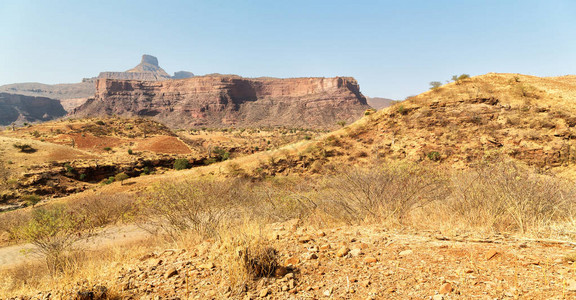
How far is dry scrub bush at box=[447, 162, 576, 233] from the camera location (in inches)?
185

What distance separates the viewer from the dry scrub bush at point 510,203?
15.4 ft

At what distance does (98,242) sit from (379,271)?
11.3 m

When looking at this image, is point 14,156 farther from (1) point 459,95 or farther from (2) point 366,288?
(1) point 459,95

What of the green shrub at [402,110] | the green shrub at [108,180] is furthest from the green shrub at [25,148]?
the green shrub at [402,110]

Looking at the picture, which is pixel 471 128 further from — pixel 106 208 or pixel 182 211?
pixel 106 208

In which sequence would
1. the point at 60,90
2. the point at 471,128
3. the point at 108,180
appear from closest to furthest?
the point at 471,128
the point at 108,180
the point at 60,90

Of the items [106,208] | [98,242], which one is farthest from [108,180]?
[98,242]

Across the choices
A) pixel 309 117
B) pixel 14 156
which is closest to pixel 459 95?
pixel 14 156

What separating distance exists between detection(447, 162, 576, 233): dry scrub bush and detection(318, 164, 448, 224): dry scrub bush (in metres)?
1.02

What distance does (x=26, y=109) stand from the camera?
13100 cm

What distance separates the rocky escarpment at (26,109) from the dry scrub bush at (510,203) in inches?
6775

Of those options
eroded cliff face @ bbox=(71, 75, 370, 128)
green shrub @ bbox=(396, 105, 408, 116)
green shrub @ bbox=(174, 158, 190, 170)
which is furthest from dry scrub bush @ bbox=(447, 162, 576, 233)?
eroded cliff face @ bbox=(71, 75, 370, 128)

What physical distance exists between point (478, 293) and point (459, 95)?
2307 cm

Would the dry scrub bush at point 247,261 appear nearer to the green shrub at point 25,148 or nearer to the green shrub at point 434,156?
the green shrub at point 434,156
